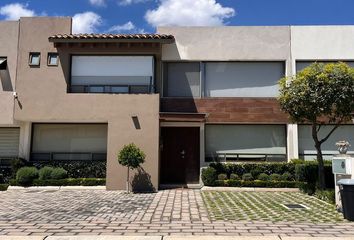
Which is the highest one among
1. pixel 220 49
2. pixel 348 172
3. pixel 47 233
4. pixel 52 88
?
pixel 220 49

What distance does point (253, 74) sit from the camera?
17984 mm

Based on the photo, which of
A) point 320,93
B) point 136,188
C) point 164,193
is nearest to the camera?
point 320,93

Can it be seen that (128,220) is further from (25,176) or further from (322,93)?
(25,176)

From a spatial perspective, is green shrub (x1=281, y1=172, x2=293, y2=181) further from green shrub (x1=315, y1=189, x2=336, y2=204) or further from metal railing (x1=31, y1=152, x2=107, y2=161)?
metal railing (x1=31, y1=152, x2=107, y2=161)

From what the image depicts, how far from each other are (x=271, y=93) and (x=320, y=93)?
5.26 m

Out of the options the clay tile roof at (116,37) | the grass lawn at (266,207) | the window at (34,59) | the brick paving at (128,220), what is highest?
the clay tile roof at (116,37)

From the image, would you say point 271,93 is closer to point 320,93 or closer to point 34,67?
point 320,93

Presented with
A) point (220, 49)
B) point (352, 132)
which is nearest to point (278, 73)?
point (220, 49)

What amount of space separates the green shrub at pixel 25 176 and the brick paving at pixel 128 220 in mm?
2562

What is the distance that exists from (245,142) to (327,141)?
381 cm

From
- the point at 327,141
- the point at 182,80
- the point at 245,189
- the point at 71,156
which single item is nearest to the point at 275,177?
the point at 245,189

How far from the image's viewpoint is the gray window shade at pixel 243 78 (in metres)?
17.9

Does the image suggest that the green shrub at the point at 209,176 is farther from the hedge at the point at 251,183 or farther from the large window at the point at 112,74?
the large window at the point at 112,74

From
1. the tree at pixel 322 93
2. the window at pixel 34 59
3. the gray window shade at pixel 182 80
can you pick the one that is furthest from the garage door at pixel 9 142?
the tree at pixel 322 93
